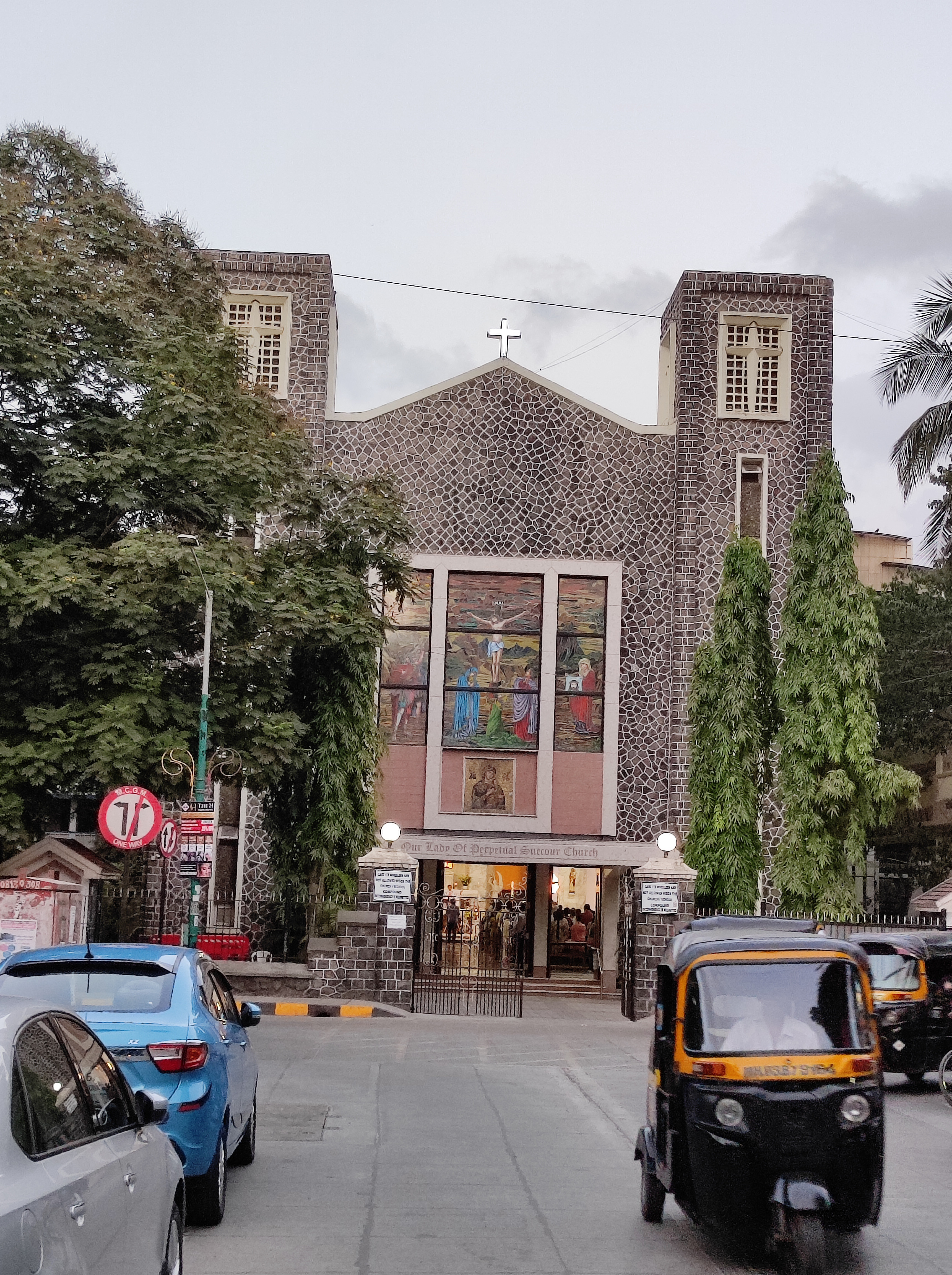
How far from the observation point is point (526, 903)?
122 feet

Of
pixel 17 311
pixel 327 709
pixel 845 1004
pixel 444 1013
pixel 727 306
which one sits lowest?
pixel 444 1013

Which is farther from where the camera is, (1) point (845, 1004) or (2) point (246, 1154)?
(2) point (246, 1154)

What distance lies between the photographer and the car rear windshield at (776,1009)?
341 inches

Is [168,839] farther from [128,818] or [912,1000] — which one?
[912,1000]

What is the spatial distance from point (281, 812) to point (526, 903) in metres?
8.73

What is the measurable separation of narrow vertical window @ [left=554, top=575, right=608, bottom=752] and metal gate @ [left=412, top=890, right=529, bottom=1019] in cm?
414

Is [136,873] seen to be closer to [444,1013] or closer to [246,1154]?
[444,1013]

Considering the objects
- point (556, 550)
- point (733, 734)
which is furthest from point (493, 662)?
point (733, 734)

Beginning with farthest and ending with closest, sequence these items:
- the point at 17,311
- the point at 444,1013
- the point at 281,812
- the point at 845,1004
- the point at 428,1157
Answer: the point at 281,812
the point at 444,1013
the point at 17,311
the point at 428,1157
the point at 845,1004

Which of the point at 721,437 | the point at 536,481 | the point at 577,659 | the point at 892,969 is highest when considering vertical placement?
the point at 721,437

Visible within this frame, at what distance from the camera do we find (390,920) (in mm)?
27688

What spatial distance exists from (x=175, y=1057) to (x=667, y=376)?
31.8 metres

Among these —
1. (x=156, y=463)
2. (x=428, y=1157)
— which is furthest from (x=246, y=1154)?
(x=156, y=463)

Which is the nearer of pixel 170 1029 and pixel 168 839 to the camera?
pixel 170 1029
